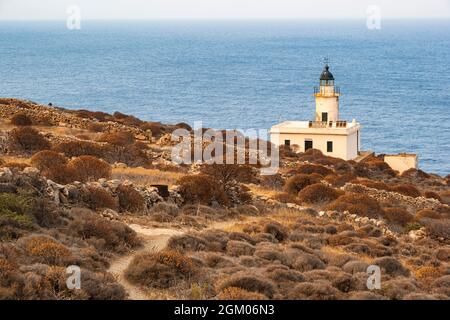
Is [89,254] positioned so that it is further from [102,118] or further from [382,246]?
[102,118]

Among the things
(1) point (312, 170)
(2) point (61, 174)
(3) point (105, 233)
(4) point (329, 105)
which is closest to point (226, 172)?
(2) point (61, 174)

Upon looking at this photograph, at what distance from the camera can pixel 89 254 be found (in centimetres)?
1325

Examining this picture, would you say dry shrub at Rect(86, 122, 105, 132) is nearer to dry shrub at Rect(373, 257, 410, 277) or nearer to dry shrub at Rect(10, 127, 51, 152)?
dry shrub at Rect(10, 127, 51, 152)

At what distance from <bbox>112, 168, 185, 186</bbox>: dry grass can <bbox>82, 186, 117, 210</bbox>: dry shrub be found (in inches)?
155

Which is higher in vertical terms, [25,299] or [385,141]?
[25,299]

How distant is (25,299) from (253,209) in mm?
11284

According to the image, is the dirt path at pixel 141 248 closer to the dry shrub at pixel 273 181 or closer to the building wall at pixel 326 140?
the dry shrub at pixel 273 181

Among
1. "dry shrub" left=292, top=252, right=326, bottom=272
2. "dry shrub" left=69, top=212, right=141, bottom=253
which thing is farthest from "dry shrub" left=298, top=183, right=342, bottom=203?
"dry shrub" left=69, top=212, right=141, bottom=253

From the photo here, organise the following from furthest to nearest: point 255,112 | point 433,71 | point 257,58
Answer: point 257,58
point 433,71
point 255,112

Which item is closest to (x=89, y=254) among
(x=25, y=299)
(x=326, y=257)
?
(x=25, y=299)

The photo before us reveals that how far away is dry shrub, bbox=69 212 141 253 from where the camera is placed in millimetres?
14516

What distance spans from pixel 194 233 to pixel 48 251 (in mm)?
4250

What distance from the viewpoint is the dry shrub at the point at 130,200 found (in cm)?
1881

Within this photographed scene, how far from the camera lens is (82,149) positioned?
28.0 meters
